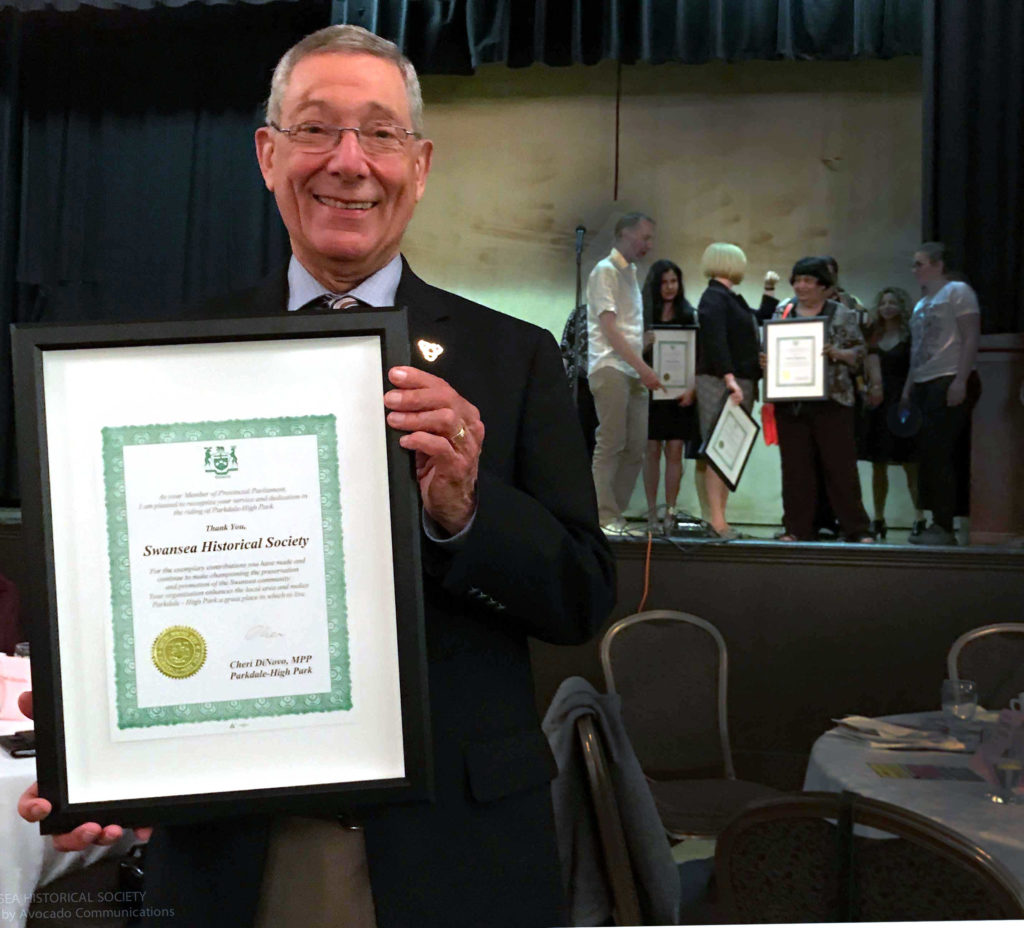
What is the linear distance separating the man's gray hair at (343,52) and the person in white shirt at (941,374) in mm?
4848

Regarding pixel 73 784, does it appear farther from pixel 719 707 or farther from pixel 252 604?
pixel 719 707

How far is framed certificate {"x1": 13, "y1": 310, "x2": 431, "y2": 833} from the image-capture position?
840 mm

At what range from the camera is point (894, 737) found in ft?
9.09

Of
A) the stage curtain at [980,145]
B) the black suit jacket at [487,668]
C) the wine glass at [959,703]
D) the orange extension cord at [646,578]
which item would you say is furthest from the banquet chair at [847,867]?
the stage curtain at [980,145]

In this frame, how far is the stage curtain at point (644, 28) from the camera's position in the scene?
604 cm

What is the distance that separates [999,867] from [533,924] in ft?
2.30

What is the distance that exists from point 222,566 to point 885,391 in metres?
5.71

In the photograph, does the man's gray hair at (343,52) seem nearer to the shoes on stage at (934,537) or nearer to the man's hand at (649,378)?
the shoes on stage at (934,537)

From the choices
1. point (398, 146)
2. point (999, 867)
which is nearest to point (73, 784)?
point (398, 146)

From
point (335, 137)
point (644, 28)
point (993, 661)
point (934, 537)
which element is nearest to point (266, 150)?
point (335, 137)

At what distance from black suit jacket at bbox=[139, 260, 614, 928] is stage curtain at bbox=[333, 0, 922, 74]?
5.50m

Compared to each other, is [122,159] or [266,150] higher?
[122,159]
